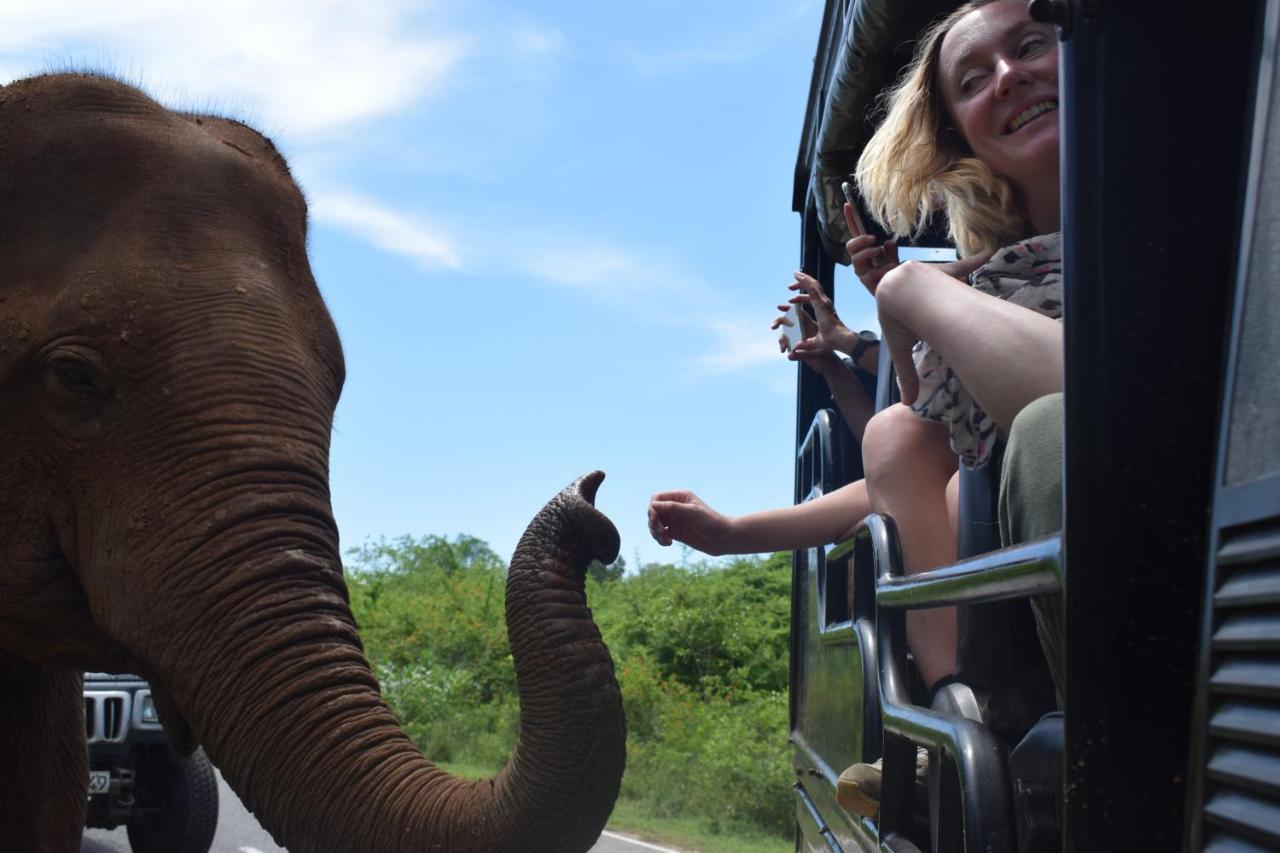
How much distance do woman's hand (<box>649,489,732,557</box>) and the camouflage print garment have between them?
0.94 meters

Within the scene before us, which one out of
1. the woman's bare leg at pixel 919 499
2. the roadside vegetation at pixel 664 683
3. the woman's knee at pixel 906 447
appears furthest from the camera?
the roadside vegetation at pixel 664 683

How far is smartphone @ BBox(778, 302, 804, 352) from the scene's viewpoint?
3768mm

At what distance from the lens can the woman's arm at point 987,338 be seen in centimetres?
164

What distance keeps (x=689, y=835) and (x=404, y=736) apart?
30.5ft

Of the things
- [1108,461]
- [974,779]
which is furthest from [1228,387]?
[974,779]

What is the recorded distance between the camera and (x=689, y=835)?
11.3 metres

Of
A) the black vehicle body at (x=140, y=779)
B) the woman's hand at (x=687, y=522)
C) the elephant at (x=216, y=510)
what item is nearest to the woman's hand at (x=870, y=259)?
the elephant at (x=216, y=510)

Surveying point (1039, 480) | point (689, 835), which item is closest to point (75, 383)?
point (1039, 480)

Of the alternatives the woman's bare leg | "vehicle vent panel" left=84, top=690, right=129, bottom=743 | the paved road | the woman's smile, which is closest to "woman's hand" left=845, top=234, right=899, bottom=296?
the woman's bare leg

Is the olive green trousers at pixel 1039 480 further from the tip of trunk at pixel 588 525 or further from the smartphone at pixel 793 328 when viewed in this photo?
the smartphone at pixel 793 328

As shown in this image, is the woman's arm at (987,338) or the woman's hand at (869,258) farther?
the woman's hand at (869,258)

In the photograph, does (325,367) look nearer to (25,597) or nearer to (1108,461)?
(25,597)

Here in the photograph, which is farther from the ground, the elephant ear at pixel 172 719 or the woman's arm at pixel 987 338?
the woman's arm at pixel 987 338

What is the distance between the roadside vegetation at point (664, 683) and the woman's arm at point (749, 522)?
8.01 m
